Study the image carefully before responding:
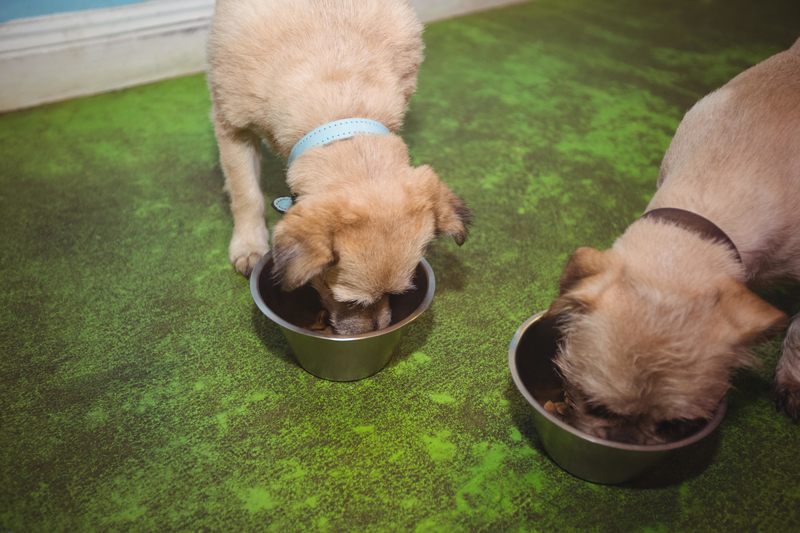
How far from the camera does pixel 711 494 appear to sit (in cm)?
201

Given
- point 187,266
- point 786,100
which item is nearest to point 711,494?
point 786,100

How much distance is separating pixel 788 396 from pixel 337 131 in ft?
7.40

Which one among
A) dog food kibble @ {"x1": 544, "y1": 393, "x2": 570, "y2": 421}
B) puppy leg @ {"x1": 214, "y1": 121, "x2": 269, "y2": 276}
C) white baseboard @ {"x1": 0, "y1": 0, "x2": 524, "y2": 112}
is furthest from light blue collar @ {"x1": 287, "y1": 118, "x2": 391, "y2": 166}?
white baseboard @ {"x1": 0, "y1": 0, "x2": 524, "y2": 112}

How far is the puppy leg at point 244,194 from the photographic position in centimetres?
276

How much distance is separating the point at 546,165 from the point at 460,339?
1886 mm

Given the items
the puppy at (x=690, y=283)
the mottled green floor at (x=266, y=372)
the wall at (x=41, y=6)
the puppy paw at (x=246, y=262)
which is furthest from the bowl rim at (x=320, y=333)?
the wall at (x=41, y=6)

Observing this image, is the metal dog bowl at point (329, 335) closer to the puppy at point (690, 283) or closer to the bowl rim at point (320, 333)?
the bowl rim at point (320, 333)

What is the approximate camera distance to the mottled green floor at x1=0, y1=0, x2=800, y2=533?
1912mm

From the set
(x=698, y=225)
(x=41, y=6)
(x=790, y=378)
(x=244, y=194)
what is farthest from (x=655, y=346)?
(x=41, y=6)

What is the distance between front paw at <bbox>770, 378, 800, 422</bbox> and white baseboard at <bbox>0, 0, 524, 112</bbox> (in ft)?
16.2

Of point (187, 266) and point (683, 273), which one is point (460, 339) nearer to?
point (683, 273)

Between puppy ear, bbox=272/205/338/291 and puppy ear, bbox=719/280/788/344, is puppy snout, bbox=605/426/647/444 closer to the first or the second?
puppy ear, bbox=719/280/788/344

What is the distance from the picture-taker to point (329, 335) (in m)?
2.07

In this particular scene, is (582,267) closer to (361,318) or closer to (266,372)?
(361,318)
